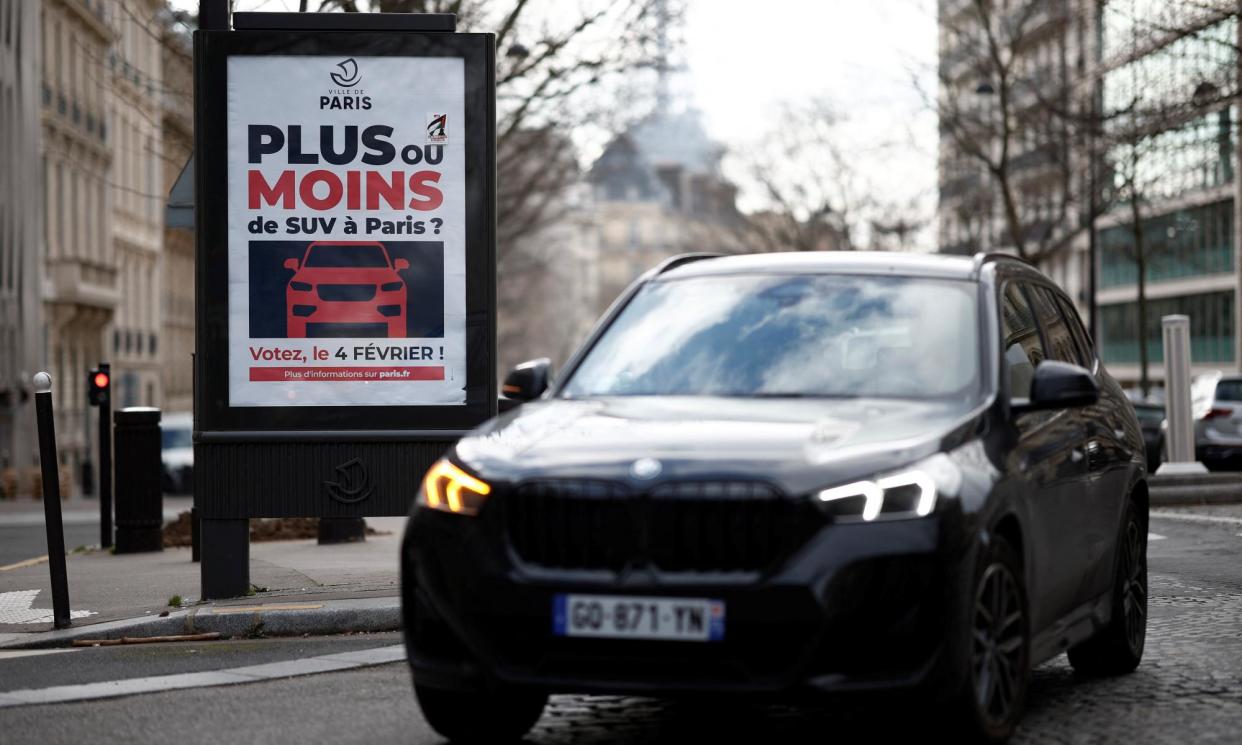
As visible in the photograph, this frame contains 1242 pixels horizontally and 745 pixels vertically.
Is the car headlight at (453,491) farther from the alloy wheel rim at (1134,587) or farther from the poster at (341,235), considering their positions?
the poster at (341,235)

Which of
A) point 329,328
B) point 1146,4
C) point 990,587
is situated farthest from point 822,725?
point 1146,4

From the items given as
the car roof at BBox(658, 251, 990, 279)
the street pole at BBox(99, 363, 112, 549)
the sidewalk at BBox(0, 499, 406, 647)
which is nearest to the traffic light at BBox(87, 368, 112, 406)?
the street pole at BBox(99, 363, 112, 549)

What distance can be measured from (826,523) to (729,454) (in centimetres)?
38

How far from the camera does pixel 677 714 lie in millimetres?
7570

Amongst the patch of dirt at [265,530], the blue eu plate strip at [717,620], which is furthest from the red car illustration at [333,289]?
the patch of dirt at [265,530]

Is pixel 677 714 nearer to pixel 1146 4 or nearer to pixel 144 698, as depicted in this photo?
pixel 144 698

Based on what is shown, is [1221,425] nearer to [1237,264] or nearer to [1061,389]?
[1061,389]

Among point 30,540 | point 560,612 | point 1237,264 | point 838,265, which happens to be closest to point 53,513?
point 838,265

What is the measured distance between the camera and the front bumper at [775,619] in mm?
6008

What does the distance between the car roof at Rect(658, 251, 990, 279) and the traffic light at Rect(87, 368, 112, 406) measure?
14214 millimetres

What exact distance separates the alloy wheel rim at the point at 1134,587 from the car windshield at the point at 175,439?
3022 centimetres

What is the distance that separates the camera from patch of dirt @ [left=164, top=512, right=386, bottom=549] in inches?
726

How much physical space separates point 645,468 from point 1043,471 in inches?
69.7

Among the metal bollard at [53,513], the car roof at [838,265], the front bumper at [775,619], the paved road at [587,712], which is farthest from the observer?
the metal bollard at [53,513]
